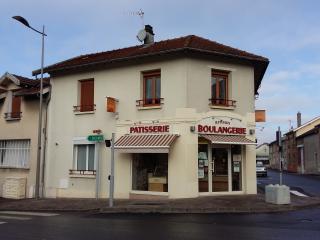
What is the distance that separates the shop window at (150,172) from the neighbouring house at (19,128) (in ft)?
18.7

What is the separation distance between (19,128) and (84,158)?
4.60 m

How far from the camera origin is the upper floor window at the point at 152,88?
61.2ft

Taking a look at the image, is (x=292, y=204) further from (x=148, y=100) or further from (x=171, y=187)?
(x=148, y=100)

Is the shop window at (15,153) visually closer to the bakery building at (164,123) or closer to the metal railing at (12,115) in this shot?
the metal railing at (12,115)

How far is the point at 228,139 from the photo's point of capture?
59.4ft

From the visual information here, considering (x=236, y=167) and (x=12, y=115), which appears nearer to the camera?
(x=236, y=167)

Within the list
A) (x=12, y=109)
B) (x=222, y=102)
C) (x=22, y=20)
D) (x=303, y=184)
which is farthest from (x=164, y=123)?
(x=303, y=184)

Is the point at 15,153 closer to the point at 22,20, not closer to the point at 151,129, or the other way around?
the point at 22,20

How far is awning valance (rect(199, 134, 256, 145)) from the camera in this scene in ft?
58.0

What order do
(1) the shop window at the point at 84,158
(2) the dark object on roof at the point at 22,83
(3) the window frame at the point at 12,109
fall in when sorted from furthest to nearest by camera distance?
(3) the window frame at the point at 12,109 → (2) the dark object on roof at the point at 22,83 → (1) the shop window at the point at 84,158

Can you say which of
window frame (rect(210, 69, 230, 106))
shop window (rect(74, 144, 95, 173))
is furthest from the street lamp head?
window frame (rect(210, 69, 230, 106))

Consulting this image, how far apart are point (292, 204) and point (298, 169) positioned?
47.2 m

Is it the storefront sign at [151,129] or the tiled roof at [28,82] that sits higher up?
the tiled roof at [28,82]

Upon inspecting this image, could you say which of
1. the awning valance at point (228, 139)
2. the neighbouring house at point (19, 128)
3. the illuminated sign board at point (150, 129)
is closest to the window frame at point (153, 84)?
the illuminated sign board at point (150, 129)
